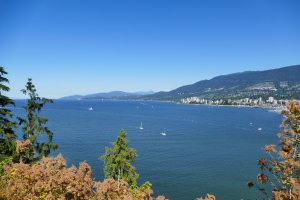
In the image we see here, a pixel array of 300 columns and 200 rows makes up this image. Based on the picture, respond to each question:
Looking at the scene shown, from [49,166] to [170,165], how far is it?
6023 centimetres

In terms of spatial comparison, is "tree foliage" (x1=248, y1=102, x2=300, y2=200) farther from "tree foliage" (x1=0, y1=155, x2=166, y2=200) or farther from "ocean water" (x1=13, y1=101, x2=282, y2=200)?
"ocean water" (x1=13, y1=101, x2=282, y2=200)

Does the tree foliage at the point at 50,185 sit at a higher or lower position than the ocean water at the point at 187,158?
higher

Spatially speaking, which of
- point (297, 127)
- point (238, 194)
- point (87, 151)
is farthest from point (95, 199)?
point (87, 151)

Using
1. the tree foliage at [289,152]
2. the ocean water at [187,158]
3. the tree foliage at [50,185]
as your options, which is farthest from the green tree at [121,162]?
the tree foliage at [50,185]

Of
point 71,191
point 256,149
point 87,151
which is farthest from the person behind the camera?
point 256,149

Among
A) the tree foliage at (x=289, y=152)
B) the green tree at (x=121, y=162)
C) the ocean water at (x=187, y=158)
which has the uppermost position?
the tree foliage at (x=289, y=152)

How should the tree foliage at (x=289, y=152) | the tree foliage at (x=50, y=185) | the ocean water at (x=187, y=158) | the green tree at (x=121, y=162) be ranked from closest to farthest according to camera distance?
the tree foliage at (x=50, y=185), the tree foliage at (x=289, y=152), the green tree at (x=121, y=162), the ocean water at (x=187, y=158)

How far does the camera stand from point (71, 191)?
774cm

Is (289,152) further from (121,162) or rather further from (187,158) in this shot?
(187,158)

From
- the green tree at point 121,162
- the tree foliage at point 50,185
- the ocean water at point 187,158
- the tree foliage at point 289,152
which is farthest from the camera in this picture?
the ocean water at point 187,158

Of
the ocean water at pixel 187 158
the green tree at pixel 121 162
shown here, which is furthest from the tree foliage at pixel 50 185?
the ocean water at pixel 187 158

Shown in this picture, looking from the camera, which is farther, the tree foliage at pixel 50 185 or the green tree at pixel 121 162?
the green tree at pixel 121 162

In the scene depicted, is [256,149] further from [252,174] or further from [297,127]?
[297,127]

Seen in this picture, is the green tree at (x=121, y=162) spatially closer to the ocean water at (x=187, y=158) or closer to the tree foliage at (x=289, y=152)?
the ocean water at (x=187, y=158)
